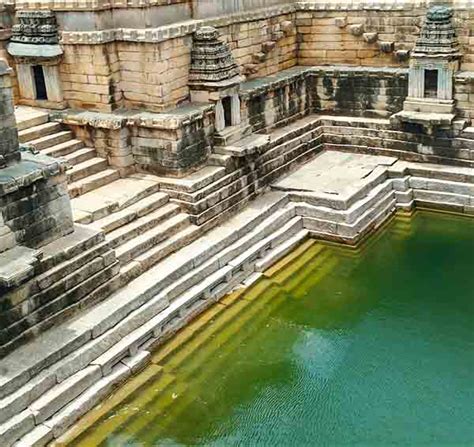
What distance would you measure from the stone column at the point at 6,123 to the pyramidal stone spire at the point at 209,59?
396cm

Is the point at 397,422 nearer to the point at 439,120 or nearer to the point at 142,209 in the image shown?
the point at 142,209

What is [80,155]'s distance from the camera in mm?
11102

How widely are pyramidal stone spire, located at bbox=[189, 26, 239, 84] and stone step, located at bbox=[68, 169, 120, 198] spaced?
2.01 metres

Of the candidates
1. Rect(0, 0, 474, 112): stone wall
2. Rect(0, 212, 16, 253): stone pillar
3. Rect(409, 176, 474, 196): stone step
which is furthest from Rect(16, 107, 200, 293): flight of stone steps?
Rect(409, 176, 474, 196): stone step

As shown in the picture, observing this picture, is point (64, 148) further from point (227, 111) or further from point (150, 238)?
point (227, 111)

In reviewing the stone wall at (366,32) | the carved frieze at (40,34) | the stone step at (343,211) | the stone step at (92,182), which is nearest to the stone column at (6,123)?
the stone step at (92,182)

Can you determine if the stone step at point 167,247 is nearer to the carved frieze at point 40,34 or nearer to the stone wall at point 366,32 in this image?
the carved frieze at point 40,34

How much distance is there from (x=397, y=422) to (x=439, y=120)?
22.6 ft

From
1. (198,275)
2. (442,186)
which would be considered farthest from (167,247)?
(442,186)

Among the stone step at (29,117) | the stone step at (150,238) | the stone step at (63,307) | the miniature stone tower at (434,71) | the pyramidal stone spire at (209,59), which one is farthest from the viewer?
the miniature stone tower at (434,71)

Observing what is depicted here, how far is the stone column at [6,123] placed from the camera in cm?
799

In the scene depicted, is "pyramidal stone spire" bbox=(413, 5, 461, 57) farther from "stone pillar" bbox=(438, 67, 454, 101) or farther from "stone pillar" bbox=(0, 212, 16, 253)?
"stone pillar" bbox=(0, 212, 16, 253)

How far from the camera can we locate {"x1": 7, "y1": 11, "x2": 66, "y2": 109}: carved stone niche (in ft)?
36.7

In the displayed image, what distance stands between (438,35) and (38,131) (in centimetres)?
724
